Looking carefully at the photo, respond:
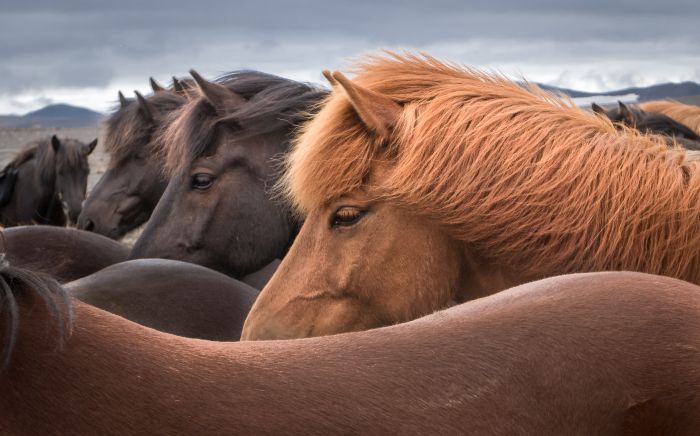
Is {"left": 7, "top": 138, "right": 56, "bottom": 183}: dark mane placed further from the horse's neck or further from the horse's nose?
the horse's neck

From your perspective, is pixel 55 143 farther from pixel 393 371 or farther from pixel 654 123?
pixel 393 371

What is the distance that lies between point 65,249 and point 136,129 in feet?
5.62

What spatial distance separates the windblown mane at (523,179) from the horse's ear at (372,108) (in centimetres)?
4

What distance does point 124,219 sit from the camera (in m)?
7.20

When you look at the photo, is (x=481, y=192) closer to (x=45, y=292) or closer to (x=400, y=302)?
(x=400, y=302)

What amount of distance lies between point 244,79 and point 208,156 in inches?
27.5

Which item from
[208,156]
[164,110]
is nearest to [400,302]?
[208,156]

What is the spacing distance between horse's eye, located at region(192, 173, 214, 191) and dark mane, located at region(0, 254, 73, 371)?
3487mm

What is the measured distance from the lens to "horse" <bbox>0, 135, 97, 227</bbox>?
10.2 metres

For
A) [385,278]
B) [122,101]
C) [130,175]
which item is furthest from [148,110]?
[385,278]

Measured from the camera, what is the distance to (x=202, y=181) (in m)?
5.18

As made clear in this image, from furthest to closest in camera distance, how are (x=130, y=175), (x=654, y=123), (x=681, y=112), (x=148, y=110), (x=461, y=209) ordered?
(x=681, y=112) < (x=130, y=175) < (x=148, y=110) < (x=654, y=123) < (x=461, y=209)

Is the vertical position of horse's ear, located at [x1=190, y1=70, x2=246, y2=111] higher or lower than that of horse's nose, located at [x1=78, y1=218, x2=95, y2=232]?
higher

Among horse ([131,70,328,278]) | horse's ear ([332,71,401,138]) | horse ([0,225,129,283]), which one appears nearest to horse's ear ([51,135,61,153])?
horse ([0,225,129,283])
